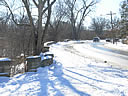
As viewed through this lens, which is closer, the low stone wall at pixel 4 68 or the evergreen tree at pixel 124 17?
the low stone wall at pixel 4 68

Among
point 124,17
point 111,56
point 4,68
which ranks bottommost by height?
point 111,56

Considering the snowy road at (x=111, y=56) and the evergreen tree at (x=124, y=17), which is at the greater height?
the evergreen tree at (x=124, y=17)

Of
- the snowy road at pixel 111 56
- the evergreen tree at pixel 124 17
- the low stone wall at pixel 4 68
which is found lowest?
the snowy road at pixel 111 56

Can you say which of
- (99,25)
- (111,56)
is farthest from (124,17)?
(99,25)

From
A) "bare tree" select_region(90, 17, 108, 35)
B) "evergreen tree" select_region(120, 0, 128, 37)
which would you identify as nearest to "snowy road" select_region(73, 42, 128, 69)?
"evergreen tree" select_region(120, 0, 128, 37)

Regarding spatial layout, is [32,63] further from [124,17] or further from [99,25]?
[99,25]

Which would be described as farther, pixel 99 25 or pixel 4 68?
pixel 99 25

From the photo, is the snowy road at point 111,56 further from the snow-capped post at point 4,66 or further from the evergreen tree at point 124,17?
the evergreen tree at point 124,17

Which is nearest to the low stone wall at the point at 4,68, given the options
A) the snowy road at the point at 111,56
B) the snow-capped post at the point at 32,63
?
the snow-capped post at the point at 32,63

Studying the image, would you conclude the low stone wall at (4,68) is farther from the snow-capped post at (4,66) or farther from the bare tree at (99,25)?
the bare tree at (99,25)

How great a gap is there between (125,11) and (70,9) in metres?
20.8

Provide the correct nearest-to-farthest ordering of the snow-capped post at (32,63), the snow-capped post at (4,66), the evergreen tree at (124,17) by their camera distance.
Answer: the snow-capped post at (4,66) < the snow-capped post at (32,63) < the evergreen tree at (124,17)

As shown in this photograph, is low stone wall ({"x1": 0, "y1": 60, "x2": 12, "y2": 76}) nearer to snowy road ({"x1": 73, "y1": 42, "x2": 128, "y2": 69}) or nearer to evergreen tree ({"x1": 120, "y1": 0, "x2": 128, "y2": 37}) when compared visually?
snowy road ({"x1": 73, "y1": 42, "x2": 128, "y2": 69})

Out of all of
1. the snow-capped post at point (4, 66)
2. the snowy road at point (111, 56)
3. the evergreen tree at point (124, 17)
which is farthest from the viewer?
the evergreen tree at point (124, 17)
